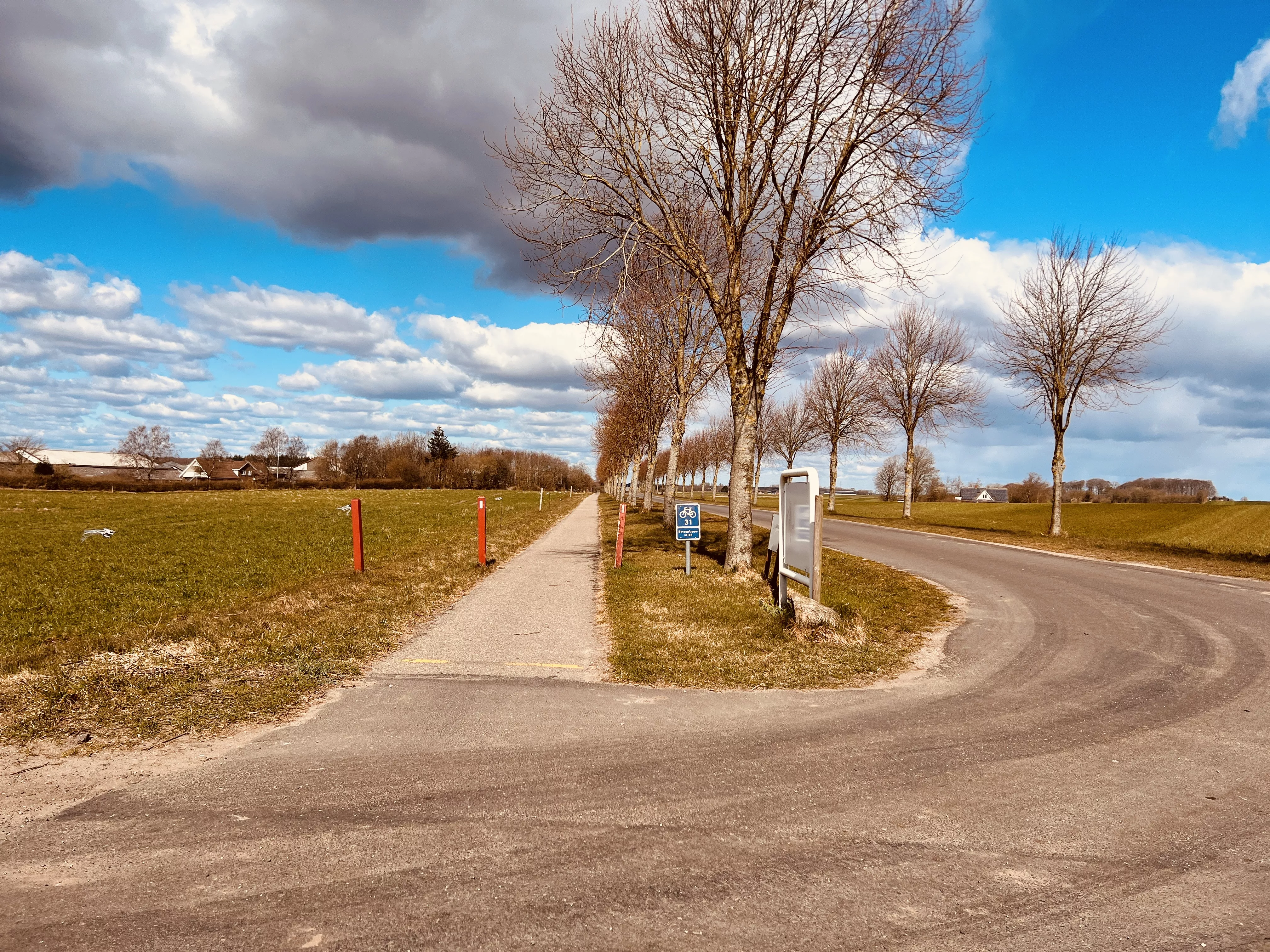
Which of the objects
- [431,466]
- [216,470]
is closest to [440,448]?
[431,466]

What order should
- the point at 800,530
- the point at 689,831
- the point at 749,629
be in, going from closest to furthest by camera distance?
the point at 689,831
the point at 749,629
the point at 800,530

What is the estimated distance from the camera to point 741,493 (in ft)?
41.3

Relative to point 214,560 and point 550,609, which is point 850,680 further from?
point 214,560

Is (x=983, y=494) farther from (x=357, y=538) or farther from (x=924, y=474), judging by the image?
(x=357, y=538)

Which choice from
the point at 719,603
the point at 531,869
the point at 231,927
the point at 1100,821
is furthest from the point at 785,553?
the point at 231,927

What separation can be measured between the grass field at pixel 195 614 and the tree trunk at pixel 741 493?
16.1ft

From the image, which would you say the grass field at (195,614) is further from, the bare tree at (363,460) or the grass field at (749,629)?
the bare tree at (363,460)

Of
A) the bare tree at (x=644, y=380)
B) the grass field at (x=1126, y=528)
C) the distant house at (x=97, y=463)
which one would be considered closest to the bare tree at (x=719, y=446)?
the grass field at (x=1126, y=528)

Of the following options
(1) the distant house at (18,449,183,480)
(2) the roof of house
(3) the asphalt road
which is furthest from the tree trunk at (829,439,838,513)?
(2) the roof of house

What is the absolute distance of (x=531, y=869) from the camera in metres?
3.04

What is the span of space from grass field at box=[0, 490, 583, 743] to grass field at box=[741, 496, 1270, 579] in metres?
16.5

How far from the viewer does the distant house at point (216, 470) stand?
460 feet

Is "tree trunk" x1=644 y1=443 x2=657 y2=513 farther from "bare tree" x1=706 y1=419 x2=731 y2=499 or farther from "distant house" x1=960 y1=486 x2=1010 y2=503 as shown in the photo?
"distant house" x1=960 y1=486 x2=1010 y2=503

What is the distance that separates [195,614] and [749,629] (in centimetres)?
743
